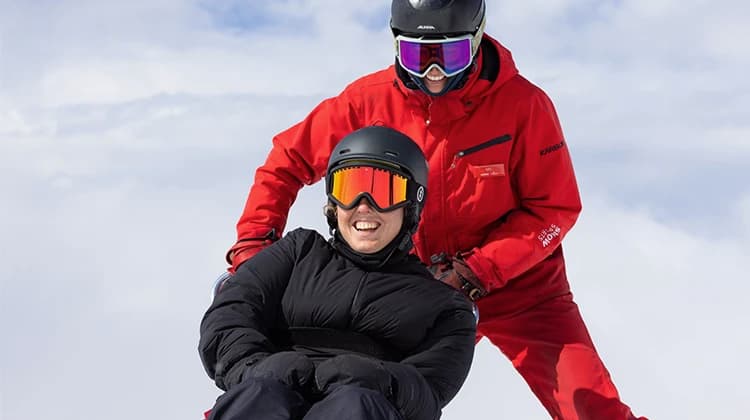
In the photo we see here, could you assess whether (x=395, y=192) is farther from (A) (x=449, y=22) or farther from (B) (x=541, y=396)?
(B) (x=541, y=396)

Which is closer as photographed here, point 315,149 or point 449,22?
point 449,22

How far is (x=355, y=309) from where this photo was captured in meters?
3.99

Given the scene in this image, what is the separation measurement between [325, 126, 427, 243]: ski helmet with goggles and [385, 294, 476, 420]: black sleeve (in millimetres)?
428

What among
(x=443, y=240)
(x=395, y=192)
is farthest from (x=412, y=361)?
(x=443, y=240)

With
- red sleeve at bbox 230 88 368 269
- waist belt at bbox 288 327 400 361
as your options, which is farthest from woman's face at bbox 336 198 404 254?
red sleeve at bbox 230 88 368 269

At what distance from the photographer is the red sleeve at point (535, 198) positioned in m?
4.92

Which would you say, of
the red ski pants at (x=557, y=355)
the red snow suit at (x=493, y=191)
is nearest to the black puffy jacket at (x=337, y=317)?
the red snow suit at (x=493, y=191)

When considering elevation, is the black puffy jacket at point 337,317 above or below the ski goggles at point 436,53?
below

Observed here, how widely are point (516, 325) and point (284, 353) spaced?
1874 millimetres

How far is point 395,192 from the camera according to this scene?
4145 mm

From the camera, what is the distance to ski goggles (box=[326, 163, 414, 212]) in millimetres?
4113

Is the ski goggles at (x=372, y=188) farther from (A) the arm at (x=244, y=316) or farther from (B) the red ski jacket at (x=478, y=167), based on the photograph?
(B) the red ski jacket at (x=478, y=167)

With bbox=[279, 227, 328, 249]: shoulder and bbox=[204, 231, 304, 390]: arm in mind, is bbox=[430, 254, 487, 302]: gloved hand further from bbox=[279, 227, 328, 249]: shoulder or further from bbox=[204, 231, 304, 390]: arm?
bbox=[204, 231, 304, 390]: arm

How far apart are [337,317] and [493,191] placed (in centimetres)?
131
